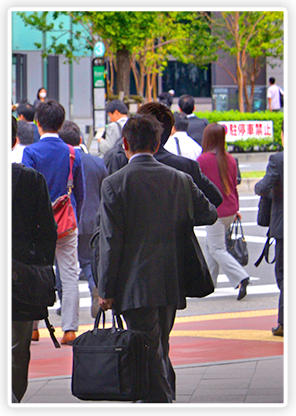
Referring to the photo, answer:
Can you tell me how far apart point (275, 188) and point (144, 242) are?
8.22 feet

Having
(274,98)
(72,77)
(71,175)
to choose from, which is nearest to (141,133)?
(71,175)

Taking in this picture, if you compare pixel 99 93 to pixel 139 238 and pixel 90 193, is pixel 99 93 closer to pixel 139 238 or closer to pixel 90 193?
pixel 90 193

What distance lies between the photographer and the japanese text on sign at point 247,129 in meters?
21.5

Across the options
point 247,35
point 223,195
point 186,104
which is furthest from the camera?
point 247,35

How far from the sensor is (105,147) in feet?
30.0

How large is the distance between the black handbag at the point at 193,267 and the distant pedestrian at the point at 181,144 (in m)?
3.88

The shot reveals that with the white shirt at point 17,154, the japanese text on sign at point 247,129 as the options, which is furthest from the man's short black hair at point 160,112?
the japanese text on sign at point 247,129

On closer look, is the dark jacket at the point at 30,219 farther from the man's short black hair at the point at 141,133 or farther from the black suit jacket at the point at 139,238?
the man's short black hair at the point at 141,133

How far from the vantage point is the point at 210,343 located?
6520 mm

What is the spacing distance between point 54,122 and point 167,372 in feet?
8.52

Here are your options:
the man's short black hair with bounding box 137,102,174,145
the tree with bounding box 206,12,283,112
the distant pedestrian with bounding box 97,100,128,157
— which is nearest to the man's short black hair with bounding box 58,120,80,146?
the distant pedestrian with bounding box 97,100,128,157

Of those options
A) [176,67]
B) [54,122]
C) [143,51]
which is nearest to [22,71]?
[176,67]

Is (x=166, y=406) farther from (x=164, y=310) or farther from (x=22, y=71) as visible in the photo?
(x=22, y=71)

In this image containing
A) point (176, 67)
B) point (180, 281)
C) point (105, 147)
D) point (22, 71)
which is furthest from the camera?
point (176, 67)
